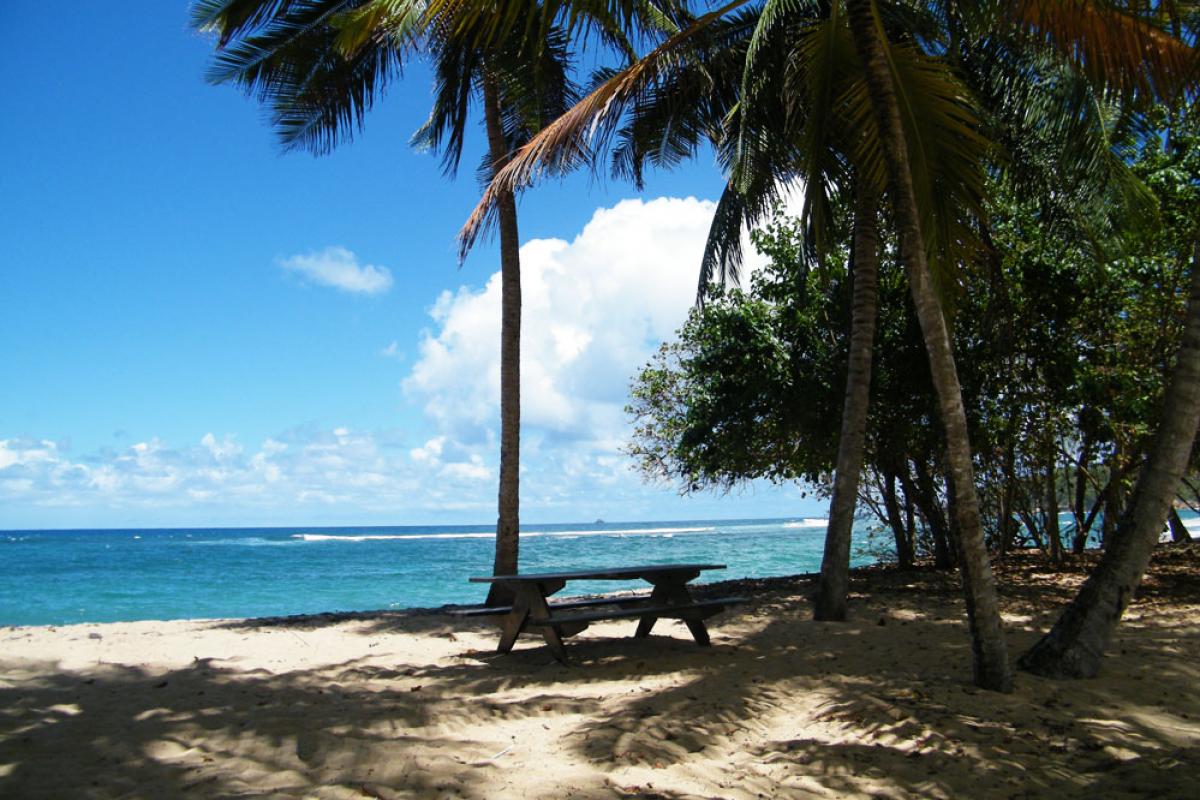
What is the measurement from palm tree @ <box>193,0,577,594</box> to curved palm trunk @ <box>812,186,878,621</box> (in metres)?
3.95

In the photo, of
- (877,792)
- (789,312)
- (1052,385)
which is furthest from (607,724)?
(1052,385)

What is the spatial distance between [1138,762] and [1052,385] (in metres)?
7.88

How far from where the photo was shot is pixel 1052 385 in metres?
10.8

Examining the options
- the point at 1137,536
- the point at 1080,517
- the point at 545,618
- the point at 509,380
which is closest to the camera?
the point at 1137,536

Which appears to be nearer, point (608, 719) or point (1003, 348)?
point (608, 719)

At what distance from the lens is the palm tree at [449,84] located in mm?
10055

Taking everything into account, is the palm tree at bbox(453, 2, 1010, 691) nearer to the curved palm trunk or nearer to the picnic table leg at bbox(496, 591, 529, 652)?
the curved palm trunk

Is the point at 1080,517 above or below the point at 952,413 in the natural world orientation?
below

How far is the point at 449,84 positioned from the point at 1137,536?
30.9ft

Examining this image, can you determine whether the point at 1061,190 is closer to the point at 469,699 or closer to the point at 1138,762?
the point at 1138,762

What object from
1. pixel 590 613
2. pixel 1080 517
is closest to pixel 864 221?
pixel 590 613

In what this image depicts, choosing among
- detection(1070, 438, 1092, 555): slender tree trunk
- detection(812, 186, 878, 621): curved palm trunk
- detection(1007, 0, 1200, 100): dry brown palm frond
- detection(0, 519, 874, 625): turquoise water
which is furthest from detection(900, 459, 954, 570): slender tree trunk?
detection(1007, 0, 1200, 100): dry brown palm frond

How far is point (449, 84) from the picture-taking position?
10805mm

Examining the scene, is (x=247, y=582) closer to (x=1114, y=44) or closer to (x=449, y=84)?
(x=449, y=84)
